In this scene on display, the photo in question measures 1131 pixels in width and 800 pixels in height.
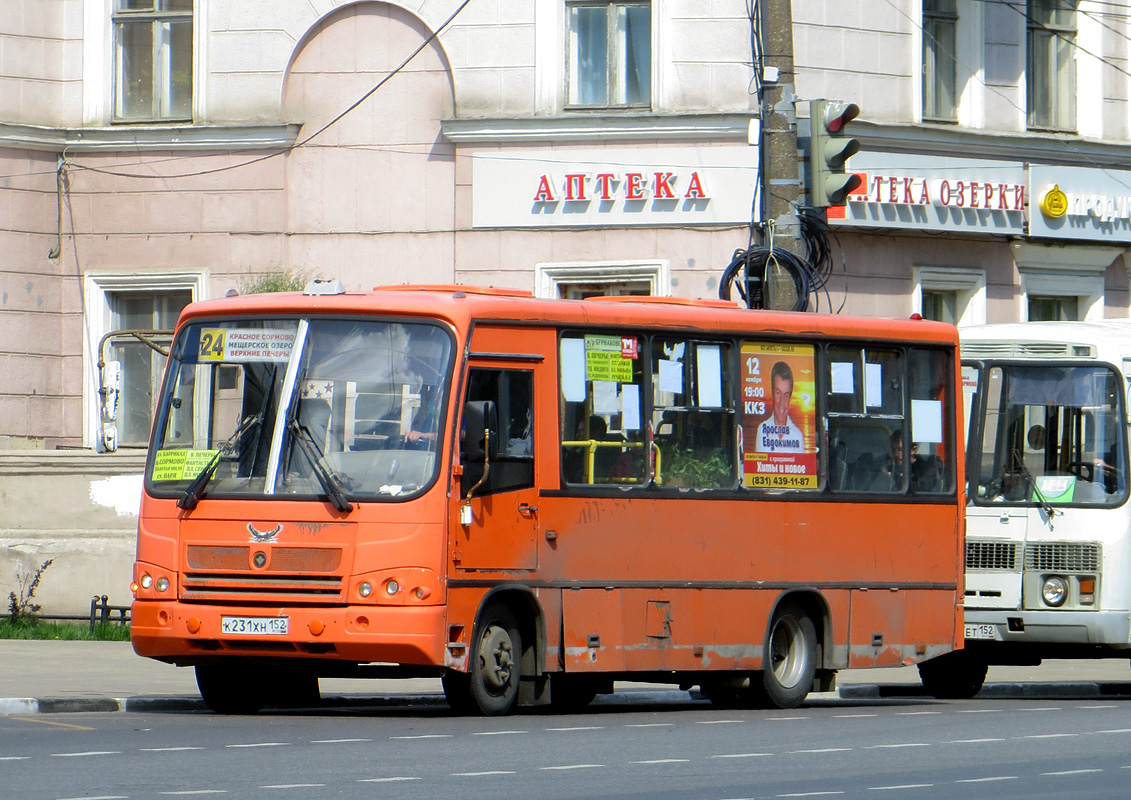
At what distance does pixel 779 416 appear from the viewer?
1513cm

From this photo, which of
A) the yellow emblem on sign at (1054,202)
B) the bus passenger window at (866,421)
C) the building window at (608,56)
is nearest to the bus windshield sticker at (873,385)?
the bus passenger window at (866,421)

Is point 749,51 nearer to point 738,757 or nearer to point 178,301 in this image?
point 178,301

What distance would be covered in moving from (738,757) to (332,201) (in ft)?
44.7

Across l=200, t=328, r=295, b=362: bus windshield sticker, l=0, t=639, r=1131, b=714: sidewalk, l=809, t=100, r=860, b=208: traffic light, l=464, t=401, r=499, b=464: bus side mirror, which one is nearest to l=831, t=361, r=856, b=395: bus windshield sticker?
l=809, t=100, r=860, b=208: traffic light

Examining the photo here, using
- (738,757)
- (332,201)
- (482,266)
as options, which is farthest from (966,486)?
(332,201)

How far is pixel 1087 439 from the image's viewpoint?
17.0 metres

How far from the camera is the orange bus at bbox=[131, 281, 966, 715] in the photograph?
42.3 ft

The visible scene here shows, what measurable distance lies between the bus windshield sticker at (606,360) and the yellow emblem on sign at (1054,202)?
1229 cm

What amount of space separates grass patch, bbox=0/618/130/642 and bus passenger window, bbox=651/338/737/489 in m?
8.15

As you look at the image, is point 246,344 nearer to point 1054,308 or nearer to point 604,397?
point 604,397

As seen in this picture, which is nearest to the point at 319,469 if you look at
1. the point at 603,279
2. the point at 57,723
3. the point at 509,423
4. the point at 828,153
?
the point at 509,423

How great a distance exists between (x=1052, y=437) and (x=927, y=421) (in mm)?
1589

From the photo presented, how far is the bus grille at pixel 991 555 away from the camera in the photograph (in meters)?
16.9

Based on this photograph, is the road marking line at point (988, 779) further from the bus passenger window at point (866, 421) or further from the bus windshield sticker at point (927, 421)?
the bus windshield sticker at point (927, 421)
